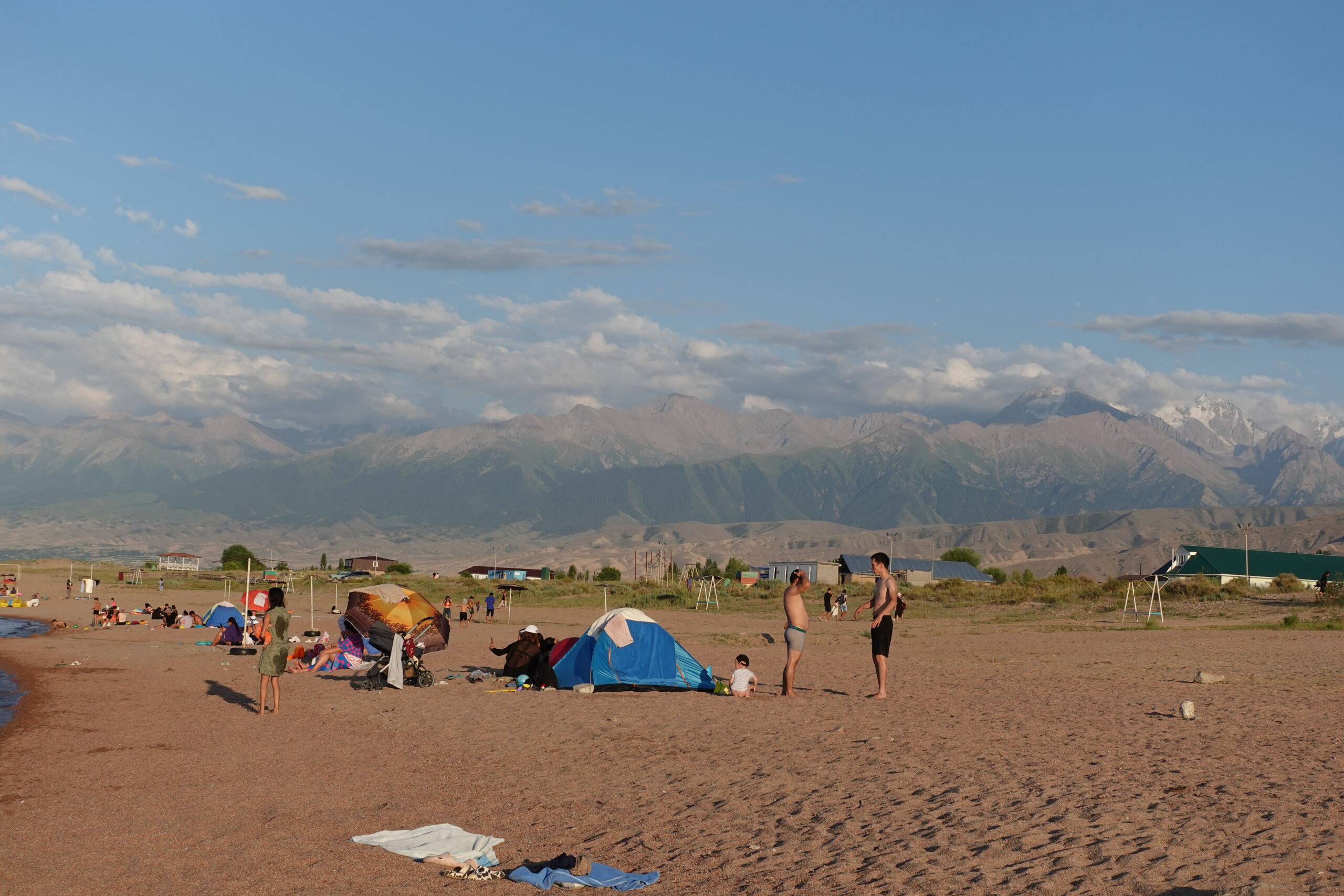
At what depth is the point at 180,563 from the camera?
12975 centimetres

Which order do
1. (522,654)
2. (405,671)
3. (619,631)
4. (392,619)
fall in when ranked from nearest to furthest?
(619,631), (522,654), (405,671), (392,619)

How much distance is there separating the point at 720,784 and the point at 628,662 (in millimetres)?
7675

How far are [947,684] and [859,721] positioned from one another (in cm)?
498

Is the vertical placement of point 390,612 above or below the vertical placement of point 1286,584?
above

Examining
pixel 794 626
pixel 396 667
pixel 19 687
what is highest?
pixel 794 626

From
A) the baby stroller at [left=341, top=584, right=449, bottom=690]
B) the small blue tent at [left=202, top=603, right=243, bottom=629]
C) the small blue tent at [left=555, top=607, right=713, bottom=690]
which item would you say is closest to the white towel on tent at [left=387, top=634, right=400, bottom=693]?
the baby stroller at [left=341, top=584, right=449, bottom=690]

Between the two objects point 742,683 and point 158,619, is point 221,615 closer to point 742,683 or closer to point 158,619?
point 158,619

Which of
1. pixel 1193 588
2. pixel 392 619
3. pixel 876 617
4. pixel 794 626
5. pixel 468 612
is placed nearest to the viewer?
pixel 876 617

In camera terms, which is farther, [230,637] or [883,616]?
[230,637]

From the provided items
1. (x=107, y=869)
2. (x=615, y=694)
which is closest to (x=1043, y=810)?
(x=107, y=869)

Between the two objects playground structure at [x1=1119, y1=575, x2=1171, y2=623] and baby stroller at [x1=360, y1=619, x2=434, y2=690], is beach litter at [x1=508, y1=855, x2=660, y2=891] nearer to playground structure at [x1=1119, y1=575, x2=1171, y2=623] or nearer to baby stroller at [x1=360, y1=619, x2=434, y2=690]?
baby stroller at [x1=360, y1=619, x2=434, y2=690]

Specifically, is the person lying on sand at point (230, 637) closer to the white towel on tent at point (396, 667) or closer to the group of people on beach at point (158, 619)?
the group of people on beach at point (158, 619)

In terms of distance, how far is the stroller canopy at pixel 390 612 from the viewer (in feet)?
73.3

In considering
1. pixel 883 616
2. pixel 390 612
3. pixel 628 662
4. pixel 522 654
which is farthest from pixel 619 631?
pixel 390 612
